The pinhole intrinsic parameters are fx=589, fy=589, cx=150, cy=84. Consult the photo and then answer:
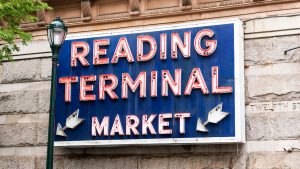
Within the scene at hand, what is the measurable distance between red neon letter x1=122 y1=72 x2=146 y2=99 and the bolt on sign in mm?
23

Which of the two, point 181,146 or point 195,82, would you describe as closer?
point 195,82

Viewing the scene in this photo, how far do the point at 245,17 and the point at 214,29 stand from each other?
75cm

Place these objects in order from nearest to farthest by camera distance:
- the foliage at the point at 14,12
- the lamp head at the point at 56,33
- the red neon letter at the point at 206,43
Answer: the lamp head at the point at 56,33 < the foliage at the point at 14,12 < the red neon letter at the point at 206,43

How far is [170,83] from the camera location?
12992 millimetres

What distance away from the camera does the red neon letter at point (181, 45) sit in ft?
42.6

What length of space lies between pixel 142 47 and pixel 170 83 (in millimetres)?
1123

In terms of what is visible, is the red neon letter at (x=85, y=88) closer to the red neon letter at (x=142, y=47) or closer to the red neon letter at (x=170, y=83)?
the red neon letter at (x=142, y=47)

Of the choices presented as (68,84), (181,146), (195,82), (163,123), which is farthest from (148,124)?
(68,84)

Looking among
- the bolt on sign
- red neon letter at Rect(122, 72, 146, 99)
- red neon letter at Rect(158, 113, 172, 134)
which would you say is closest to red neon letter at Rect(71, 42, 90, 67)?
the bolt on sign

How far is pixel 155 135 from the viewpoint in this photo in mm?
12914

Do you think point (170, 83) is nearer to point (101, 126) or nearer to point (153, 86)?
point (153, 86)

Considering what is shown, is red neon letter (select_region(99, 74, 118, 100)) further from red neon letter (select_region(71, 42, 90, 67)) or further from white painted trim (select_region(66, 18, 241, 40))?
white painted trim (select_region(66, 18, 241, 40))

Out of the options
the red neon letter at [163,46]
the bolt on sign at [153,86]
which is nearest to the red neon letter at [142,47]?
the bolt on sign at [153,86]

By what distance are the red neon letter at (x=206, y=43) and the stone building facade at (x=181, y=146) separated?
0.56 meters
